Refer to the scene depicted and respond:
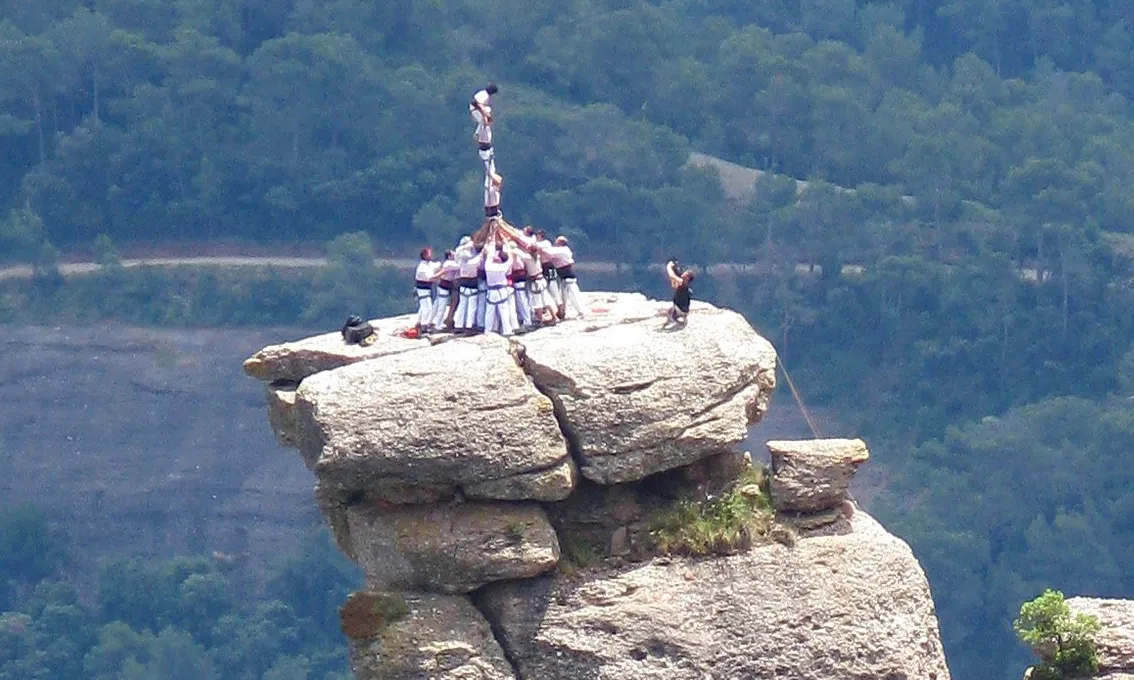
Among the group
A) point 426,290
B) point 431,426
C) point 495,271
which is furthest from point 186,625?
point 431,426

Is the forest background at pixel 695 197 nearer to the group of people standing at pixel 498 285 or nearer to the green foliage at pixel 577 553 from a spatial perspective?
the group of people standing at pixel 498 285

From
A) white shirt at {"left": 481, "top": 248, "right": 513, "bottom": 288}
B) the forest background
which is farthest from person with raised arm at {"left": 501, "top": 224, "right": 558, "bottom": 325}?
the forest background

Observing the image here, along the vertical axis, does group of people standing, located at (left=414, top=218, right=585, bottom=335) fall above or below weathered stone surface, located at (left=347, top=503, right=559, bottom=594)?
above

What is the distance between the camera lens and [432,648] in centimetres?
4044

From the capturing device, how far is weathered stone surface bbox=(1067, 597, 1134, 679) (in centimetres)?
4256

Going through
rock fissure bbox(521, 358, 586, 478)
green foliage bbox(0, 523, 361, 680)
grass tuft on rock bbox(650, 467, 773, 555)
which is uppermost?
rock fissure bbox(521, 358, 586, 478)

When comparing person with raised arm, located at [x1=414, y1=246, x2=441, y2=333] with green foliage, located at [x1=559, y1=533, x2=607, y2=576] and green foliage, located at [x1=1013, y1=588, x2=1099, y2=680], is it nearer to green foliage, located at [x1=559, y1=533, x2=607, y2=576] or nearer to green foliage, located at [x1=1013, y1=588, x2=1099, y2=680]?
green foliage, located at [x1=559, y1=533, x2=607, y2=576]

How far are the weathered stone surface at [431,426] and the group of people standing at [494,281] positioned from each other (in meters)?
2.77

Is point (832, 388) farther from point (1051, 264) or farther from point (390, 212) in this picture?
point (390, 212)

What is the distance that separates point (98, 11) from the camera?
164m

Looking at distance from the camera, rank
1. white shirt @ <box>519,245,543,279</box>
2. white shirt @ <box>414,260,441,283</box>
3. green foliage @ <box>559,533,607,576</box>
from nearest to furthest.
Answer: green foliage @ <box>559,533,607,576</box>
white shirt @ <box>519,245,543,279</box>
white shirt @ <box>414,260,441,283</box>

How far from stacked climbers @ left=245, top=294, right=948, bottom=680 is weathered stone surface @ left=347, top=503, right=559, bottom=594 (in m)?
0.03

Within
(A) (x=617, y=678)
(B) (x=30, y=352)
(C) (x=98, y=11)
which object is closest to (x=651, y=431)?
(A) (x=617, y=678)

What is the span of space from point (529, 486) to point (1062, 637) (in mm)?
7854
